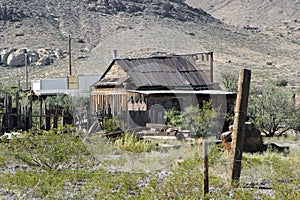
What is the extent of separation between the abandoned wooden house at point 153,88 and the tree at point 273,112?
5.37 feet

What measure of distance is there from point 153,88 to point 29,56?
34.7m

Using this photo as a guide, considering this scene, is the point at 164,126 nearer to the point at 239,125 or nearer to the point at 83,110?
the point at 83,110

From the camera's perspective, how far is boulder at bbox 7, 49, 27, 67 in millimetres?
54625

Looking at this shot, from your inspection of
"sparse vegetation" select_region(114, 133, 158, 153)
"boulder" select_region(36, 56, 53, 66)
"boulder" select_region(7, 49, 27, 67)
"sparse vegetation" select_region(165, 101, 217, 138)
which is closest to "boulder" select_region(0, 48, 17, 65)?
"boulder" select_region(7, 49, 27, 67)

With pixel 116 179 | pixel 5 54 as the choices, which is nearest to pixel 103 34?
pixel 5 54

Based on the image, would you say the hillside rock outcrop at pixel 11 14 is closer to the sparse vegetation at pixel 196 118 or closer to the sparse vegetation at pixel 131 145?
the sparse vegetation at pixel 196 118

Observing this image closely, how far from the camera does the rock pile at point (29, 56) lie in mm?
54469

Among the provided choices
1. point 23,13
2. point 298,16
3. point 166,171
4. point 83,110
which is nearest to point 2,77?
point 23,13

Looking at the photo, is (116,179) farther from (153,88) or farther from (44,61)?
(44,61)

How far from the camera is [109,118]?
56.5ft

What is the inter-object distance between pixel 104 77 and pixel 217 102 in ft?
27.2

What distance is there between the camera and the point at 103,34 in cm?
6222

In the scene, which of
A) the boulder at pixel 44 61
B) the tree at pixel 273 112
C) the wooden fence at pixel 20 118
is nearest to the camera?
the wooden fence at pixel 20 118

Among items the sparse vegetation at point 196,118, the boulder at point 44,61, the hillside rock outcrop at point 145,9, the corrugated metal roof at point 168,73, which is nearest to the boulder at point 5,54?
the boulder at point 44,61
